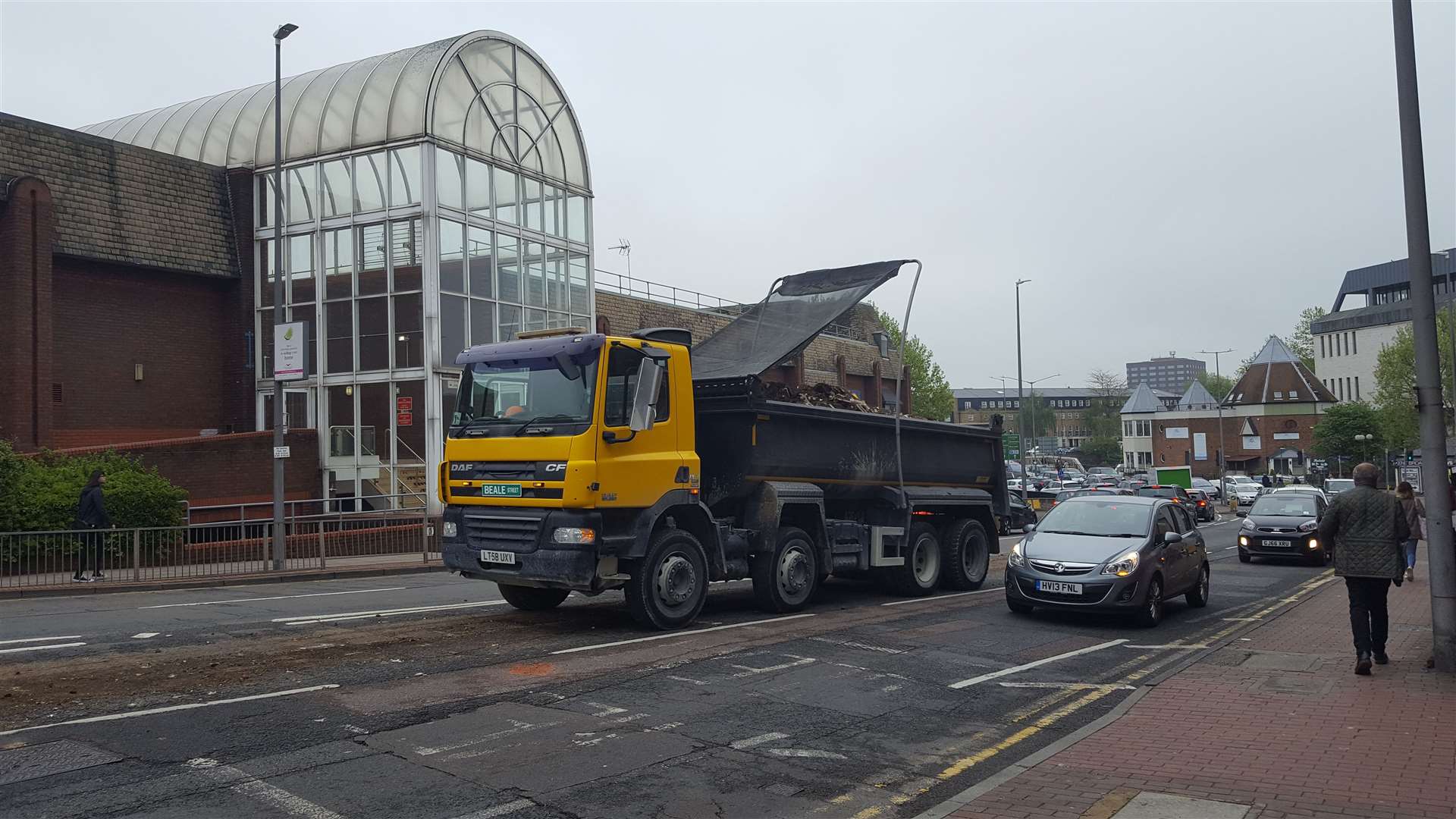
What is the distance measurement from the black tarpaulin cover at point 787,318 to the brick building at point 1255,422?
3138 inches

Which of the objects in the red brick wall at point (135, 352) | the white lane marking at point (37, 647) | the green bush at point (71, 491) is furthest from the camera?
the red brick wall at point (135, 352)

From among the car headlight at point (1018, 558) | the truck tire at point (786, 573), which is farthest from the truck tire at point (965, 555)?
the truck tire at point (786, 573)

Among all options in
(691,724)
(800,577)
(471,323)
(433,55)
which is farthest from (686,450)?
(433,55)

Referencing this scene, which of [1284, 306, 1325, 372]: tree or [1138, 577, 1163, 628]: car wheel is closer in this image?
[1138, 577, 1163, 628]: car wheel

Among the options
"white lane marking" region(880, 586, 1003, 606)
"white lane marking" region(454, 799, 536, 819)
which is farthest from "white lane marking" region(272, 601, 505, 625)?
"white lane marking" region(454, 799, 536, 819)

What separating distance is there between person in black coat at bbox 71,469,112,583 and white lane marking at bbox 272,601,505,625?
700 cm

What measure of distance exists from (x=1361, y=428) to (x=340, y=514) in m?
65.8

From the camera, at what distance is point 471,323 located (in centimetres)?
2902

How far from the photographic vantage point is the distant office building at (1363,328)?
3698 inches

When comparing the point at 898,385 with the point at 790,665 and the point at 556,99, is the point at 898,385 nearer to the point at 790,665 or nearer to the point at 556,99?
the point at 790,665

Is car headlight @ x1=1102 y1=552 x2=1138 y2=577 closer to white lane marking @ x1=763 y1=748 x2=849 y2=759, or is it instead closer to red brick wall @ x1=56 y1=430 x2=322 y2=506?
white lane marking @ x1=763 y1=748 x2=849 y2=759

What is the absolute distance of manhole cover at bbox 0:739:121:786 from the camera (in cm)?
564

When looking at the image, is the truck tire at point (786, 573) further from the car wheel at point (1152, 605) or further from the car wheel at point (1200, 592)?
the car wheel at point (1200, 592)

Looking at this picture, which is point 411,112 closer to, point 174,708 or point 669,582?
point 669,582
